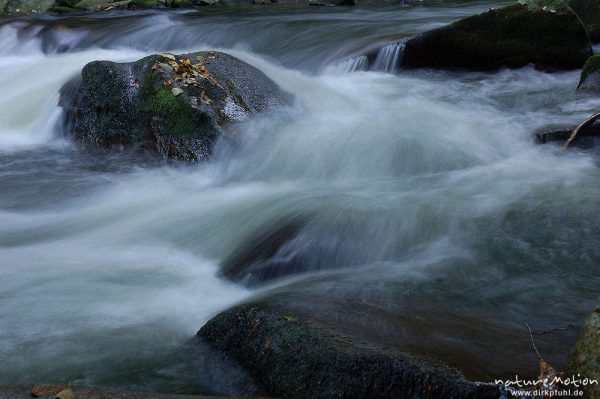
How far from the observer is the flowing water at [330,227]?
Answer: 3.66 metres

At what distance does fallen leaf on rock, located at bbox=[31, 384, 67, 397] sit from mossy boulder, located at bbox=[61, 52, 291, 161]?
14.9 ft

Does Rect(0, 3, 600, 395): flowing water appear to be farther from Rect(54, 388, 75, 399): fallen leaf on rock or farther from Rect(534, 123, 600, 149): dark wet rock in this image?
Rect(54, 388, 75, 399): fallen leaf on rock

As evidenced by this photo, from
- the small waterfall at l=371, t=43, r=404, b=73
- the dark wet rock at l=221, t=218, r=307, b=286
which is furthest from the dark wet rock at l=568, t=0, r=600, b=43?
the dark wet rock at l=221, t=218, r=307, b=286

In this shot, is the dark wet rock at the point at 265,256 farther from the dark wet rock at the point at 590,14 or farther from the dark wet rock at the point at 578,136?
the dark wet rock at the point at 590,14

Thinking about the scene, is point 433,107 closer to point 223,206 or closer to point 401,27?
point 223,206

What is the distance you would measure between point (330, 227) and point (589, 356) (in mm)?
2716

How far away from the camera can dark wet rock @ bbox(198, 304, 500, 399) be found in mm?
2717

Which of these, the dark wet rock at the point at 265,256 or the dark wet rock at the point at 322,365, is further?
the dark wet rock at the point at 265,256

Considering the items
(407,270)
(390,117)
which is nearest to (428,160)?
(390,117)

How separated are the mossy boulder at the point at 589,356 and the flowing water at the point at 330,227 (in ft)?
0.91

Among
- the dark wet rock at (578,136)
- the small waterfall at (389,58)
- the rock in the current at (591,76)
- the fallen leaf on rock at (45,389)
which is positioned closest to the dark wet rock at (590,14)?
the rock in the current at (591,76)

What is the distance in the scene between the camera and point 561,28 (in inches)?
368

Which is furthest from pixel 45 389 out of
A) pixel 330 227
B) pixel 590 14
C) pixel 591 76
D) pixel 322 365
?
pixel 590 14

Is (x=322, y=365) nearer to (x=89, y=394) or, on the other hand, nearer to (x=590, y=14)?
(x=89, y=394)
